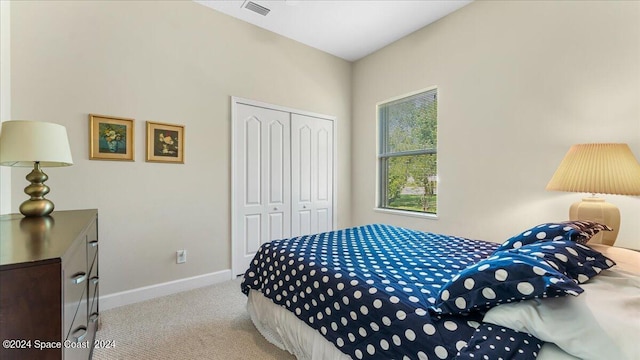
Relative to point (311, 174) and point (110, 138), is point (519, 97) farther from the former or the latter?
point (110, 138)

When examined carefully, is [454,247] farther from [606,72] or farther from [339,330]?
[606,72]

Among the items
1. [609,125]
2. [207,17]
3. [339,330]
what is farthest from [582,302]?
[207,17]

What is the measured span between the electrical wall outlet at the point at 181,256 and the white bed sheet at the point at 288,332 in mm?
1084

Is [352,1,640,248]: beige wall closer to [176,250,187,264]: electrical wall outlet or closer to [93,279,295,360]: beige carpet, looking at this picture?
[93,279,295,360]: beige carpet

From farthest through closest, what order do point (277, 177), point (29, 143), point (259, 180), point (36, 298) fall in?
point (277, 177) < point (259, 180) < point (29, 143) < point (36, 298)

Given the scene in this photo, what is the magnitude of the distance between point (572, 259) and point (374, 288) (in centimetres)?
77

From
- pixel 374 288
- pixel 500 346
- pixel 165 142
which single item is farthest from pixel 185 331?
pixel 500 346

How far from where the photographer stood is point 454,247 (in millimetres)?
1870

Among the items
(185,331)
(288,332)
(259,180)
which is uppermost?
(259,180)

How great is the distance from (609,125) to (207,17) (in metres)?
3.69

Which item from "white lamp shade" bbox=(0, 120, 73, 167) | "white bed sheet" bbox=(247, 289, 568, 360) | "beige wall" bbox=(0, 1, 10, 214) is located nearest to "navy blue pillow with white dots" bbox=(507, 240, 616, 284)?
"white bed sheet" bbox=(247, 289, 568, 360)

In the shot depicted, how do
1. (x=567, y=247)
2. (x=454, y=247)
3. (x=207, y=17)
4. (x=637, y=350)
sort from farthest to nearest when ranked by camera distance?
(x=207, y=17) < (x=454, y=247) < (x=567, y=247) < (x=637, y=350)

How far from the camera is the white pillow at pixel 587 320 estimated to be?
70 centimetres

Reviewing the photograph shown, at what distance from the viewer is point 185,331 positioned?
1.95 metres
